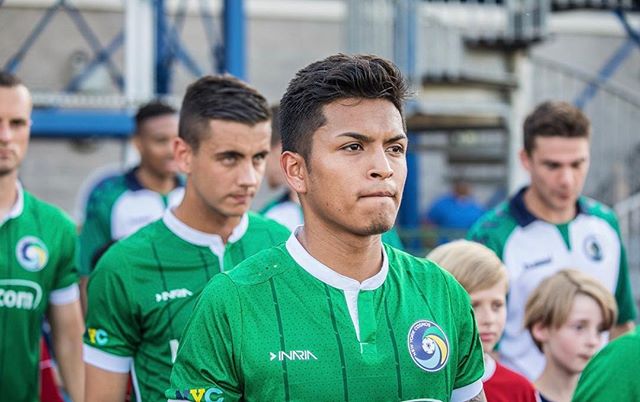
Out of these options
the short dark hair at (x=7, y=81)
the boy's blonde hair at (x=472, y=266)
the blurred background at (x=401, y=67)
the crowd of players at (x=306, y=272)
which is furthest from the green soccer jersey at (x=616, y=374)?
the blurred background at (x=401, y=67)

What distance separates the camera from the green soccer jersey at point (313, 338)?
2.70m

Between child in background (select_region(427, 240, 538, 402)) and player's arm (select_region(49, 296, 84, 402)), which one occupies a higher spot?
child in background (select_region(427, 240, 538, 402))

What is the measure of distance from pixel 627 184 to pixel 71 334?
11060 millimetres

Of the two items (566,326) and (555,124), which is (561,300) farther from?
(555,124)

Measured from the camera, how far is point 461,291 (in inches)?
118

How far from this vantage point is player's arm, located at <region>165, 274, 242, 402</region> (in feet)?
8.82

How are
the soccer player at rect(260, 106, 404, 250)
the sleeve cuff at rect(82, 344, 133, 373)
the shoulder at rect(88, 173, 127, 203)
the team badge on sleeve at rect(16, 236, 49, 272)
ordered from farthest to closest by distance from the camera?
1. the shoulder at rect(88, 173, 127, 203)
2. the soccer player at rect(260, 106, 404, 250)
3. the team badge on sleeve at rect(16, 236, 49, 272)
4. the sleeve cuff at rect(82, 344, 133, 373)

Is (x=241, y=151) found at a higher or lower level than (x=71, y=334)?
higher

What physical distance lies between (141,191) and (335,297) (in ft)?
15.0

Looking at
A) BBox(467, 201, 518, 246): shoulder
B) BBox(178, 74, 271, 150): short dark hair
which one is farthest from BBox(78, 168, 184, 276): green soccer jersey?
BBox(178, 74, 271, 150): short dark hair

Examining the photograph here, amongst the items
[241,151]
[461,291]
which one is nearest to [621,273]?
[241,151]

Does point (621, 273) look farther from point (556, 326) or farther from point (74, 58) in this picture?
point (74, 58)

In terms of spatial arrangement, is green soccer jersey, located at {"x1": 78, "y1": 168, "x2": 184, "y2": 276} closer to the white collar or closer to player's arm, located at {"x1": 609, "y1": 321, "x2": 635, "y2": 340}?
player's arm, located at {"x1": 609, "y1": 321, "x2": 635, "y2": 340}

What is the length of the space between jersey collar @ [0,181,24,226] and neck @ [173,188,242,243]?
43.9 inches
